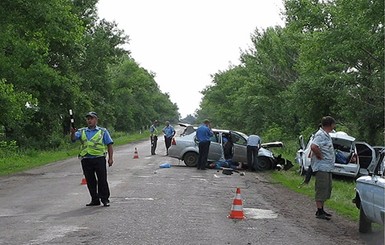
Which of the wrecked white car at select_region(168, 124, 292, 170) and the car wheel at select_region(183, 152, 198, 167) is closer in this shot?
the wrecked white car at select_region(168, 124, 292, 170)

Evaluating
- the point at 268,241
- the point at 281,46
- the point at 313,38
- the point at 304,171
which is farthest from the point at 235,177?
the point at 281,46

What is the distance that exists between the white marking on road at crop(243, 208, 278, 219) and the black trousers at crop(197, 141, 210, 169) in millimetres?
9647

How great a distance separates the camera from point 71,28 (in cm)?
2147

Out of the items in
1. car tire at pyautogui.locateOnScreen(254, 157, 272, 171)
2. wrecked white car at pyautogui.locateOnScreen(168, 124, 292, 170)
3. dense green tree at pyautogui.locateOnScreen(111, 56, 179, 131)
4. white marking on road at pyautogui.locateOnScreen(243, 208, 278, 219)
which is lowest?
white marking on road at pyautogui.locateOnScreen(243, 208, 278, 219)

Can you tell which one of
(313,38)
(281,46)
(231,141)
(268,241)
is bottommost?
(268,241)

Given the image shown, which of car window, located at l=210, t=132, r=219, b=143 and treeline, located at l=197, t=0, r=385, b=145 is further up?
treeline, located at l=197, t=0, r=385, b=145

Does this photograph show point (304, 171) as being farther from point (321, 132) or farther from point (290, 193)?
point (321, 132)

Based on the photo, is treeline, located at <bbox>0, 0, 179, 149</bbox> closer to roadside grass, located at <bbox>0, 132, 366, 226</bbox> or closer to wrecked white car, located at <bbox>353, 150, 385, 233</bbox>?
roadside grass, located at <bbox>0, 132, 366, 226</bbox>

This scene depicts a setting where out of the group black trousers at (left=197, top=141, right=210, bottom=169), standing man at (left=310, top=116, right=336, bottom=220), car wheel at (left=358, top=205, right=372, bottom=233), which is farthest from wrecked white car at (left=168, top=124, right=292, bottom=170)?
car wheel at (left=358, top=205, right=372, bottom=233)

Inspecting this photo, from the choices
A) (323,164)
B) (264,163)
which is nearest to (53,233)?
(323,164)

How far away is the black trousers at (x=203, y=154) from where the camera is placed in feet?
69.2

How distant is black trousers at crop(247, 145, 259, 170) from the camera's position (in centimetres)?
2186

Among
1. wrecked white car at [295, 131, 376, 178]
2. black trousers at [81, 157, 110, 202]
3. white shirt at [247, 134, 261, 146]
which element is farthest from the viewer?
white shirt at [247, 134, 261, 146]

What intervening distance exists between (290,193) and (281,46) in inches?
1054
